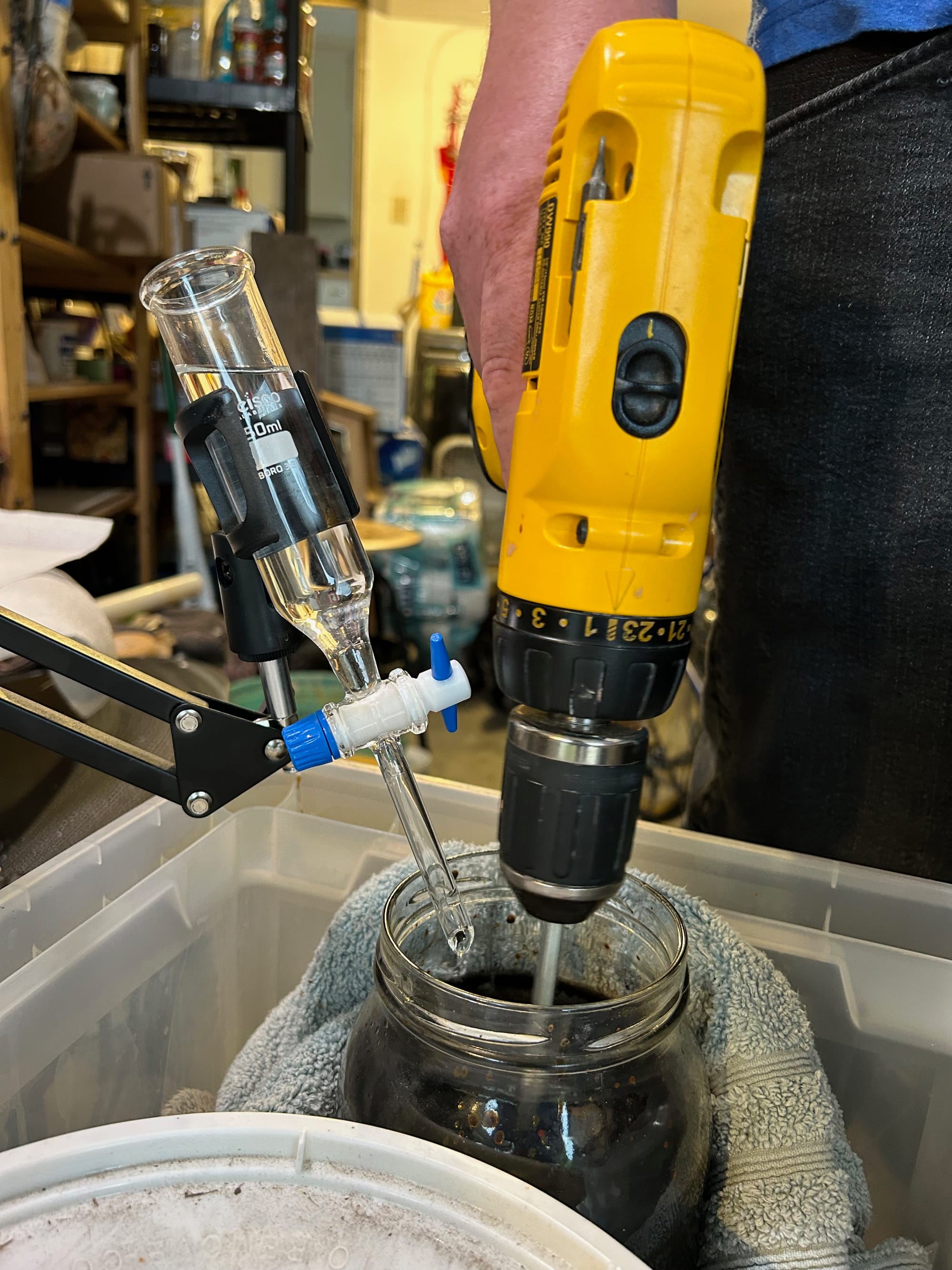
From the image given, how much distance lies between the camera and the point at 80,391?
1.50m

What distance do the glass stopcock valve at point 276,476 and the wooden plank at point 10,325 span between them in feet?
2.70

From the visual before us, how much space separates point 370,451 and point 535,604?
198 cm

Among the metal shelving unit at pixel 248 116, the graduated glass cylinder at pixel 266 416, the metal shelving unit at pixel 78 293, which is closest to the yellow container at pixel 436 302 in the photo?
the metal shelving unit at pixel 248 116

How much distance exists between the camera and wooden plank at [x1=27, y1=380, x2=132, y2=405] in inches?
53.2

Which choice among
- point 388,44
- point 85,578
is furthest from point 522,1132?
point 388,44

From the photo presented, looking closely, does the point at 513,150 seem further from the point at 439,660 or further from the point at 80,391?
the point at 80,391

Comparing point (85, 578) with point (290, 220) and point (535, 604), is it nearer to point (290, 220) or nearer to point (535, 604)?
point (290, 220)

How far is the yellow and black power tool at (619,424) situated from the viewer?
0.92ft

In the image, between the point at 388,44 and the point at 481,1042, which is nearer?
the point at 481,1042

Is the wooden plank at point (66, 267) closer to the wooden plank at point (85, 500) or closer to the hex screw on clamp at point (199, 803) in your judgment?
the wooden plank at point (85, 500)

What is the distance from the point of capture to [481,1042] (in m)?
0.29

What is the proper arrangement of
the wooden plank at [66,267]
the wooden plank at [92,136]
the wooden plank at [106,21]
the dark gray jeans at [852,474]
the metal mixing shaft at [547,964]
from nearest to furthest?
the metal mixing shaft at [547,964], the dark gray jeans at [852,474], the wooden plank at [66,267], the wooden plank at [92,136], the wooden plank at [106,21]

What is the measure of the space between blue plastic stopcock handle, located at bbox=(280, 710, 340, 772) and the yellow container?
8.86ft

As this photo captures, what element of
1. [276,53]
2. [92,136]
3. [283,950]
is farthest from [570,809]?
[276,53]
